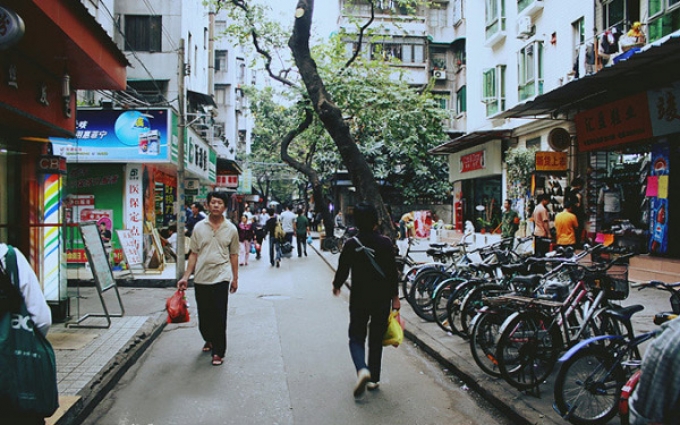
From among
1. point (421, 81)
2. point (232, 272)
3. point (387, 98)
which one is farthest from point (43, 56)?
point (421, 81)

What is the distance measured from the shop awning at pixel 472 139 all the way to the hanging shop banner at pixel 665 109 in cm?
715

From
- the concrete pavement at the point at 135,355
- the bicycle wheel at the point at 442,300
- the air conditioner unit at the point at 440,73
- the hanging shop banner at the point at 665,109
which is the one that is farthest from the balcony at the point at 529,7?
the bicycle wheel at the point at 442,300

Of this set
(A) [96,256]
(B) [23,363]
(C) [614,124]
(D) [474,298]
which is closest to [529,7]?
(C) [614,124]

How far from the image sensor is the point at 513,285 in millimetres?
6270

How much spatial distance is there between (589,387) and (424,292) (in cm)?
403

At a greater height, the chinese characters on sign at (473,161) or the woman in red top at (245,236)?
the chinese characters on sign at (473,161)

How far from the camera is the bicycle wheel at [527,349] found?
4598 millimetres

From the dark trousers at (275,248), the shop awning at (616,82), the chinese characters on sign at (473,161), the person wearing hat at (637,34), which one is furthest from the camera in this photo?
the chinese characters on sign at (473,161)

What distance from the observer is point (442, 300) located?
7.30 meters

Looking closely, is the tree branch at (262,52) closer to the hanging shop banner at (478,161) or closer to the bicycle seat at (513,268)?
the hanging shop banner at (478,161)

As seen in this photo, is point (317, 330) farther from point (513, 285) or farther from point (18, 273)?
point (18, 273)

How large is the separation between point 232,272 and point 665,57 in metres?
7.91

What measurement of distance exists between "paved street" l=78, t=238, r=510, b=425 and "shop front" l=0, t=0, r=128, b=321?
2231 mm

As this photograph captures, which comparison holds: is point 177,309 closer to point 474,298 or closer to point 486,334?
point 486,334
